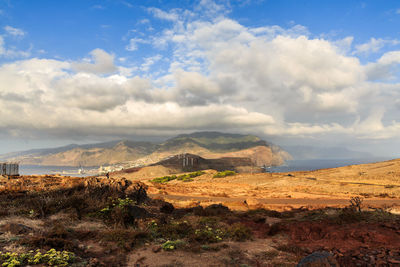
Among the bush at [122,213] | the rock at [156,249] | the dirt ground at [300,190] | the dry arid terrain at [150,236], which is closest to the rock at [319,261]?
the dry arid terrain at [150,236]

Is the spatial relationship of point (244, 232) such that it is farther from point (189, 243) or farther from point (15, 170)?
point (15, 170)

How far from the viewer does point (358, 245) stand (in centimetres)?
1073

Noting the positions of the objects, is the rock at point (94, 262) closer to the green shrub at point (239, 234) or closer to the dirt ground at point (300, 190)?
the green shrub at point (239, 234)

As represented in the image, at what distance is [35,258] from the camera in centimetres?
812

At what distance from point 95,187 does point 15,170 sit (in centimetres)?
6625

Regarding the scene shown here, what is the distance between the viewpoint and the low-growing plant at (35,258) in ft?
25.9

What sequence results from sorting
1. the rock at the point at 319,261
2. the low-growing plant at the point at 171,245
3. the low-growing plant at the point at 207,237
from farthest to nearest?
the low-growing plant at the point at 207,237
the low-growing plant at the point at 171,245
the rock at the point at 319,261

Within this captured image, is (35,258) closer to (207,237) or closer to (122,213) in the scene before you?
(122,213)

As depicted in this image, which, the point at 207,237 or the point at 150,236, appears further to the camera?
the point at 207,237

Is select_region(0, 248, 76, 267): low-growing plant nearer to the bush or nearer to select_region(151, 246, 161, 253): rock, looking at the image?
select_region(151, 246, 161, 253): rock

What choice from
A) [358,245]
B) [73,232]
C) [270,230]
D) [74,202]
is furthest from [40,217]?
[358,245]

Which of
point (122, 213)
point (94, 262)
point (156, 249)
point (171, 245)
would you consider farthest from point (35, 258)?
point (122, 213)

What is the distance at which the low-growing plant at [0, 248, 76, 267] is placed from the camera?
790 centimetres

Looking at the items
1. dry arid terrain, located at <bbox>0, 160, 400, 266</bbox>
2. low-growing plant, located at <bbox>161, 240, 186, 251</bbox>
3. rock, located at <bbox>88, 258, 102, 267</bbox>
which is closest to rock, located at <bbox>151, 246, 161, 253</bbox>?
dry arid terrain, located at <bbox>0, 160, 400, 266</bbox>
